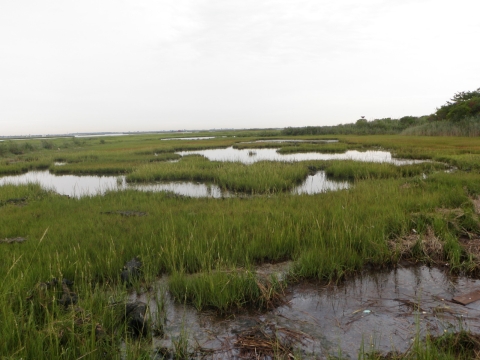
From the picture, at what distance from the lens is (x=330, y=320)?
145 inches

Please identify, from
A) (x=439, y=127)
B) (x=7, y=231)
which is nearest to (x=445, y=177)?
(x=7, y=231)

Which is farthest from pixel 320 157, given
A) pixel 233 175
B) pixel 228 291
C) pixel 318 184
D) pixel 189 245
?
pixel 228 291

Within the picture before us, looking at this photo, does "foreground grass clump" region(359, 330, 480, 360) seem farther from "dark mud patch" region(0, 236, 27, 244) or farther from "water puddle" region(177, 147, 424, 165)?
"water puddle" region(177, 147, 424, 165)

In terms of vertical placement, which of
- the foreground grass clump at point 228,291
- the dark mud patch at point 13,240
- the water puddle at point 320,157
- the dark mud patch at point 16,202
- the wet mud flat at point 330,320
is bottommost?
the wet mud flat at point 330,320

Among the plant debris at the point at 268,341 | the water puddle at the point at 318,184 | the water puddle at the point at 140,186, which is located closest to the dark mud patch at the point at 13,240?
the water puddle at the point at 140,186

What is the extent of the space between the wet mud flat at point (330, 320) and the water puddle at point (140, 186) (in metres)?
5.90

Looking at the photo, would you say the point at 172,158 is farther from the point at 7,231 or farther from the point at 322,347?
the point at 322,347

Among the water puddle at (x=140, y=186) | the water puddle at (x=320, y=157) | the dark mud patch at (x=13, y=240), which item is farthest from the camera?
the water puddle at (x=320, y=157)

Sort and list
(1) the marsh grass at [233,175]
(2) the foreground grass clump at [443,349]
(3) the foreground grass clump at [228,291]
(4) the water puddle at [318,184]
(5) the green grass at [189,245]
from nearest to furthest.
Result: 1. (2) the foreground grass clump at [443,349]
2. (5) the green grass at [189,245]
3. (3) the foreground grass clump at [228,291]
4. (4) the water puddle at [318,184]
5. (1) the marsh grass at [233,175]

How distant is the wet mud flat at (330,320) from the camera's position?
10.4 ft

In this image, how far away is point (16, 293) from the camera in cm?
376

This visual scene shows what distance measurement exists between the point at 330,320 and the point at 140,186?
10977 millimetres

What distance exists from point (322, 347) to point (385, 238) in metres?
3.21

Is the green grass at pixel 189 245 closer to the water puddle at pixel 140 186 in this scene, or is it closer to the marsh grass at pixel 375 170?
the water puddle at pixel 140 186
